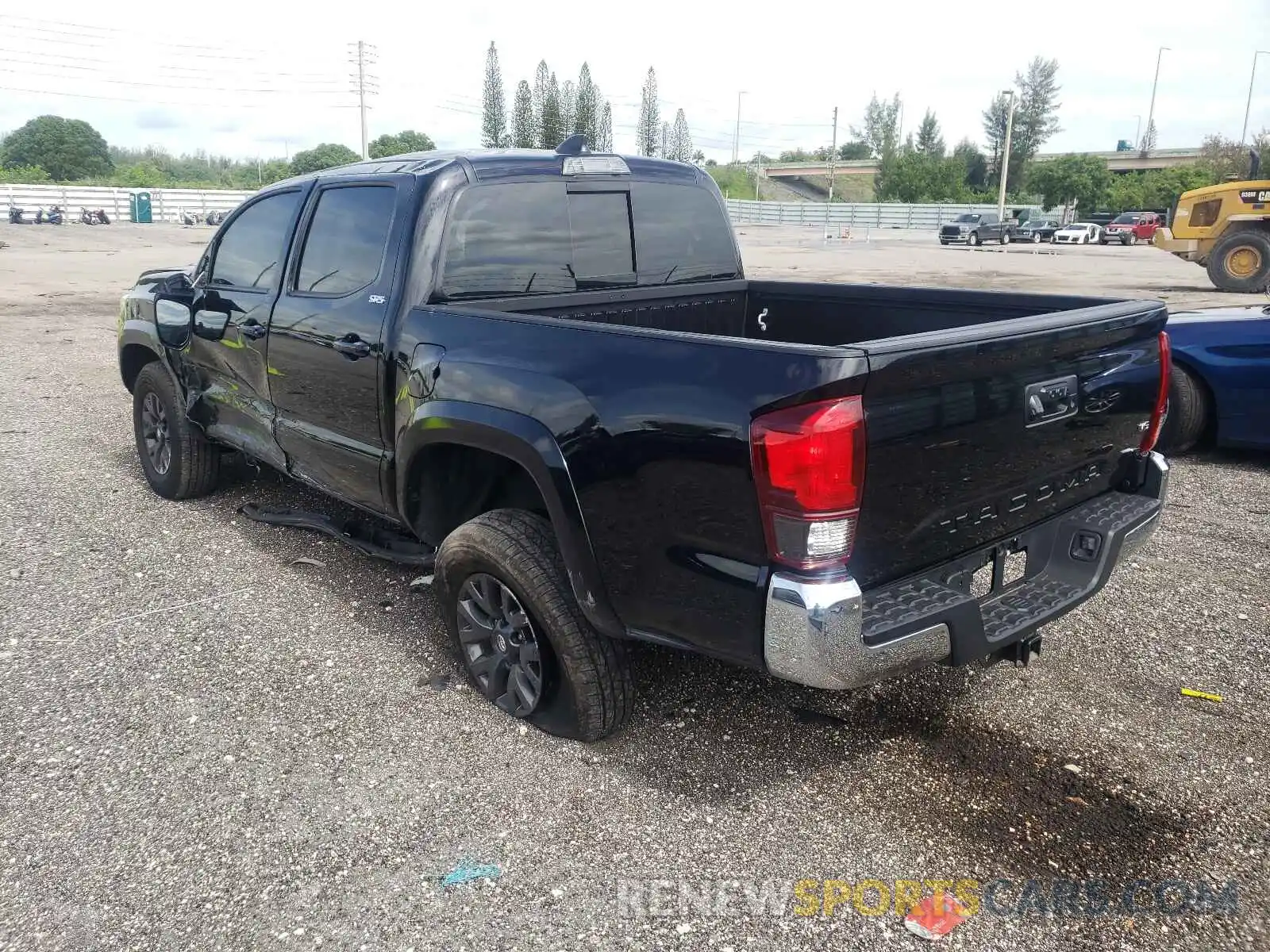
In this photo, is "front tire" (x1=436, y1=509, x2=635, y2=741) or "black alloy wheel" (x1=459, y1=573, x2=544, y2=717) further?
"black alloy wheel" (x1=459, y1=573, x2=544, y2=717)

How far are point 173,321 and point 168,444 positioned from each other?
0.81m

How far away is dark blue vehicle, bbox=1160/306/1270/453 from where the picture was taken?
20.8 feet

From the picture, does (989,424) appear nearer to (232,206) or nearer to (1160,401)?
(1160,401)

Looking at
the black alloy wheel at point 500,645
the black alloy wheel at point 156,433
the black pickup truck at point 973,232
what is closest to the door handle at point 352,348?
the black alloy wheel at point 500,645

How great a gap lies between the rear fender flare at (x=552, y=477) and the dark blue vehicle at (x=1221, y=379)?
523 centimetres

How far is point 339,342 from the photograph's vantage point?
3.89 m

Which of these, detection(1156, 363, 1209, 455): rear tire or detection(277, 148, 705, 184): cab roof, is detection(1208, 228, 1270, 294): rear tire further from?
detection(277, 148, 705, 184): cab roof

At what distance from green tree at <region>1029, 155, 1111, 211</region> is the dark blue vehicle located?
8225 cm

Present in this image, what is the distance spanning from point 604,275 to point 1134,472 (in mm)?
2166

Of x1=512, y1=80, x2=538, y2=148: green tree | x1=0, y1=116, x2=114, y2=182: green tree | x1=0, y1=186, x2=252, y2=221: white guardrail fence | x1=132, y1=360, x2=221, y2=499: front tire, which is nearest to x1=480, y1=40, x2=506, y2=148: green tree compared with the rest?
x1=512, y1=80, x2=538, y2=148: green tree

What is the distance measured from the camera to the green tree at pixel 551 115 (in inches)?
3243

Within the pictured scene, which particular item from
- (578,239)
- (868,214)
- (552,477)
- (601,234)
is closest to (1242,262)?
(601,234)

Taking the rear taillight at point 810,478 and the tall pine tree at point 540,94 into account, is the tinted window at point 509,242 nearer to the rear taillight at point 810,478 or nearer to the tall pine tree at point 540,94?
the rear taillight at point 810,478

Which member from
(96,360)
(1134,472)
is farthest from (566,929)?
(96,360)
